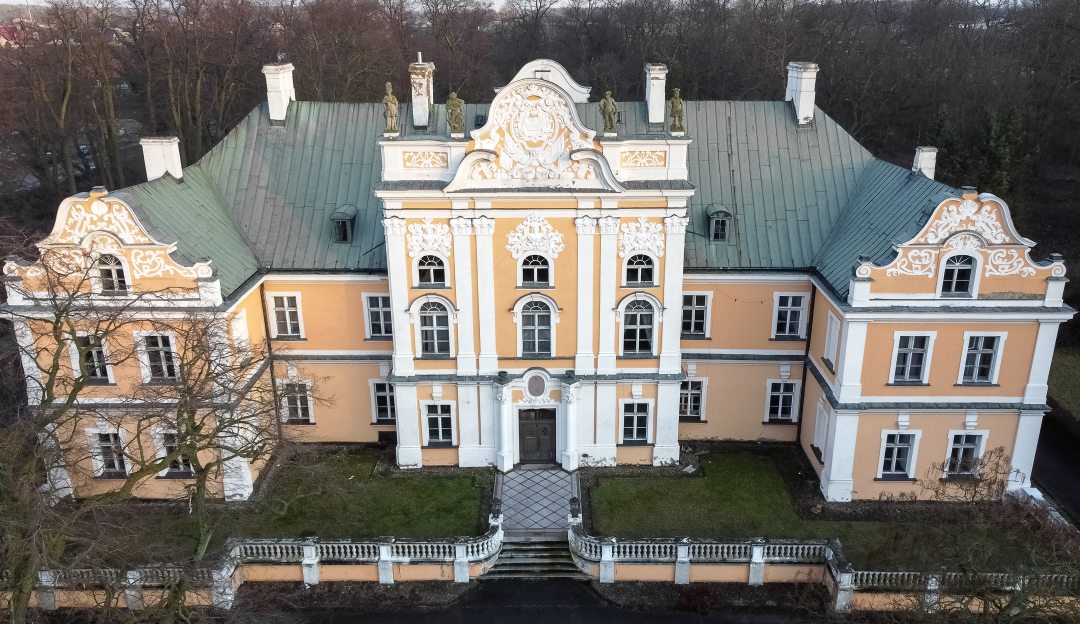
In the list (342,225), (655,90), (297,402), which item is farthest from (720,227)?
(297,402)

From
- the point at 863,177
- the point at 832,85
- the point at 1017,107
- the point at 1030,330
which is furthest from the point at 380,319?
the point at 1017,107

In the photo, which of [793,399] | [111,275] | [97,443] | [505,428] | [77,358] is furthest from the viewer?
[793,399]

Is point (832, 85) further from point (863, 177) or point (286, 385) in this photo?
point (286, 385)

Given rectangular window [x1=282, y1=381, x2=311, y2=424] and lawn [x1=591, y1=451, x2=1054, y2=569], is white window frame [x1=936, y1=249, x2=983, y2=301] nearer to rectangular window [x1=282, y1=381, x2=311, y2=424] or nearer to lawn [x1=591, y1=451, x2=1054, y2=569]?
lawn [x1=591, y1=451, x2=1054, y2=569]

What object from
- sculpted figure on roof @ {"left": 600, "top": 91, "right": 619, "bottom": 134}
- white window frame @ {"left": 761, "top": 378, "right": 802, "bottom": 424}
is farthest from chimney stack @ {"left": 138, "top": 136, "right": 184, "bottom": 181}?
white window frame @ {"left": 761, "top": 378, "right": 802, "bottom": 424}

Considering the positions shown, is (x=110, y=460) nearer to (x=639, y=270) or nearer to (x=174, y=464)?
(x=174, y=464)

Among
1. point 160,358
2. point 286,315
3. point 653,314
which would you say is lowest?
point 160,358

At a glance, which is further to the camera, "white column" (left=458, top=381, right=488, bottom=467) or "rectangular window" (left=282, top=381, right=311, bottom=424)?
"rectangular window" (left=282, top=381, right=311, bottom=424)
